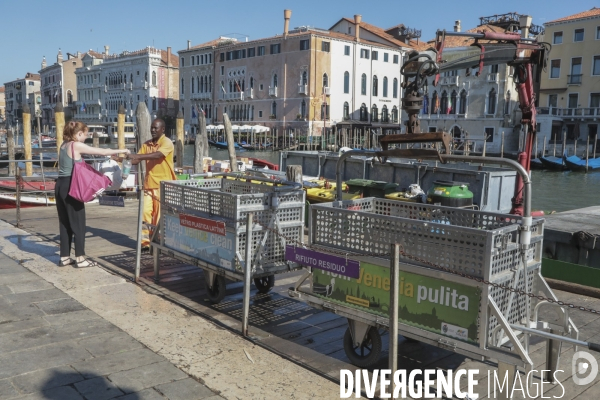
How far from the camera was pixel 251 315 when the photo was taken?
6.09 meters

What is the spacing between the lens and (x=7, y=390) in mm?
4152

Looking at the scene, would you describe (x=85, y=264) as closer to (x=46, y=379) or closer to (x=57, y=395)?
(x=46, y=379)

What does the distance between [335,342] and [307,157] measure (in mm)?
12633

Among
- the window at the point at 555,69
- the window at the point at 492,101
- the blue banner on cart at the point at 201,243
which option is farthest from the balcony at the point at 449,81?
the blue banner on cart at the point at 201,243

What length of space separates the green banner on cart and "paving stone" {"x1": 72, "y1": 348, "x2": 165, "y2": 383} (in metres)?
1.60

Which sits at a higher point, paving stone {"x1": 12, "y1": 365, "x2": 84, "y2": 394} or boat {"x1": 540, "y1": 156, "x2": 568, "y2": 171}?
paving stone {"x1": 12, "y1": 365, "x2": 84, "y2": 394}

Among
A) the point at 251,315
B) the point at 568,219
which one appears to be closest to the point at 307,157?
the point at 568,219

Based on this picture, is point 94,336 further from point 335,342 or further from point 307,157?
point 307,157

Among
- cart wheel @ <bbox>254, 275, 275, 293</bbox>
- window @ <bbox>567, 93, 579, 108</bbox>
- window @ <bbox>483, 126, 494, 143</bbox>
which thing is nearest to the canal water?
window @ <bbox>483, 126, 494, 143</bbox>

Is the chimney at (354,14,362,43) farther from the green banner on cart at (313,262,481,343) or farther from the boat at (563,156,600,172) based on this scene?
the green banner on cart at (313,262,481,343)

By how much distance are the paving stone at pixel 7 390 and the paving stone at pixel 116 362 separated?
0.49 m

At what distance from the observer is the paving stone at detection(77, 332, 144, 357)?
16.1ft

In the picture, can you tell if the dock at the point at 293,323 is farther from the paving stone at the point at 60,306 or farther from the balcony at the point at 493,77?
the balcony at the point at 493,77

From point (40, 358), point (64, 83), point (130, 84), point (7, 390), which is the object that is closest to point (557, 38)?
point (40, 358)
